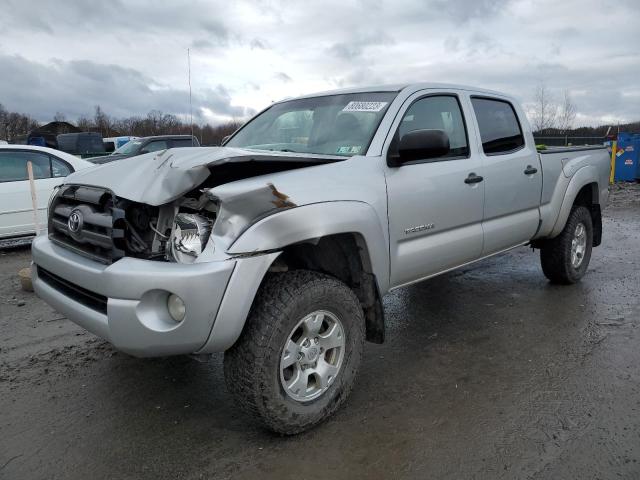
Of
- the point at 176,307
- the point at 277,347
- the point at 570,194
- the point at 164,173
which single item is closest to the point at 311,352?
the point at 277,347

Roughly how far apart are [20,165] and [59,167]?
506 mm

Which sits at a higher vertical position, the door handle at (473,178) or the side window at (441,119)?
the side window at (441,119)

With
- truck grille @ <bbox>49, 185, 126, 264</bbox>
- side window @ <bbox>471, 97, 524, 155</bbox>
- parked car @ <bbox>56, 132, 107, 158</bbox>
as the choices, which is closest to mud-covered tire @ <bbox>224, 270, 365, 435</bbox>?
truck grille @ <bbox>49, 185, 126, 264</bbox>

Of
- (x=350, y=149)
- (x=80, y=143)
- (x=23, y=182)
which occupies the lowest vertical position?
(x=23, y=182)

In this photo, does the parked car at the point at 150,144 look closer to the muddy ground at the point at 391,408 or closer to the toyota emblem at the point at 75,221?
the muddy ground at the point at 391,408

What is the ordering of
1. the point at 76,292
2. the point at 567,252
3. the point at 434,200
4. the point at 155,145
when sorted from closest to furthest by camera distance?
the point at 76,292 → the point at 434,200 → the point at 567,252 → the point at 155,145

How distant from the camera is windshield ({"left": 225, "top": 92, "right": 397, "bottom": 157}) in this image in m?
3.42

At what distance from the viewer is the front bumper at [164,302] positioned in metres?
2.34

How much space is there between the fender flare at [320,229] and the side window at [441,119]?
2.77ft

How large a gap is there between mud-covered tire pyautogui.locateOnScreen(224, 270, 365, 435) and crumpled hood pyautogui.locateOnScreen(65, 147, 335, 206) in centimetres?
63

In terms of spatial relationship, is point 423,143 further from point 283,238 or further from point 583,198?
point 583,198

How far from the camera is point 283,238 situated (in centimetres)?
254

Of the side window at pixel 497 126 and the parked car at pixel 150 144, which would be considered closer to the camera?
the side window at pixel 497 126

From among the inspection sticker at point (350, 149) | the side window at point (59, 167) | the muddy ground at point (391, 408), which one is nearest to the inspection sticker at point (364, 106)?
the inspection sticker at point (350, 149)
